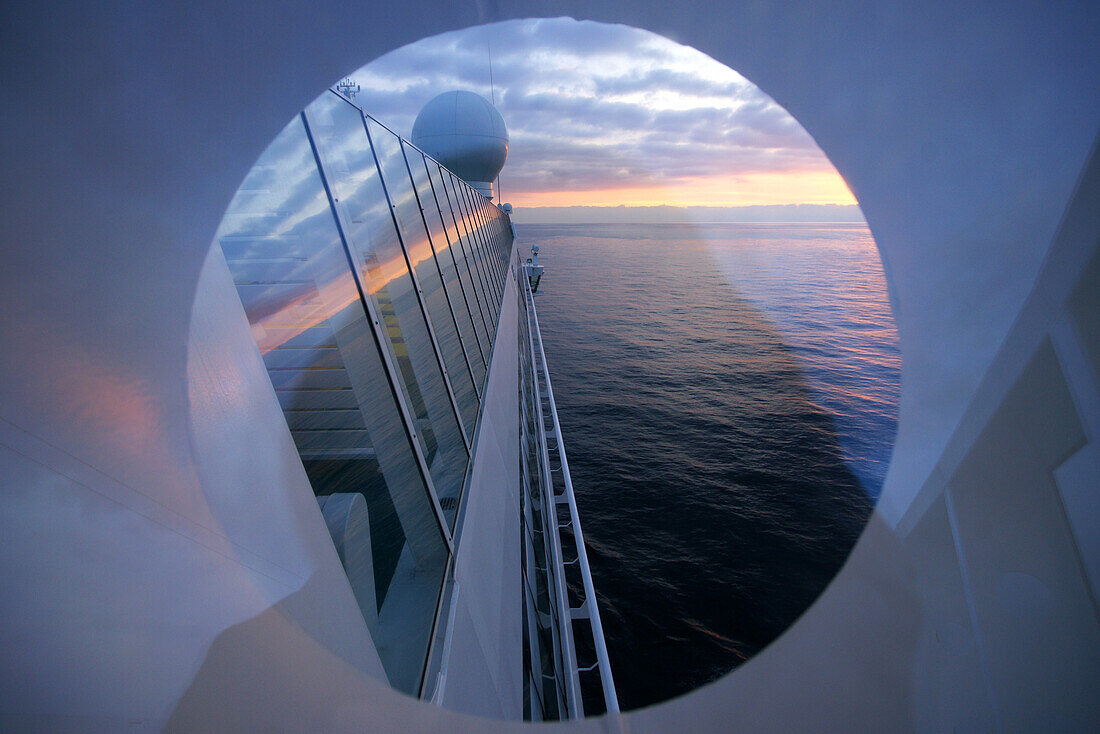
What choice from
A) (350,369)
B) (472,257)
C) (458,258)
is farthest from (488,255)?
(350,369)

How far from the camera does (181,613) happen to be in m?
1.19

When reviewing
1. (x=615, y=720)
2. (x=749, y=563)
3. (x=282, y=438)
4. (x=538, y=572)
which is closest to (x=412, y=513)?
(x=282, y=438)

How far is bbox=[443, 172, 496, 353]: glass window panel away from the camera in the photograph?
7.00 metres

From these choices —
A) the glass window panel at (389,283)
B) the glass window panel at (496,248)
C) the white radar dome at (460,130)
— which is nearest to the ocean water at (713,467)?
the glass window panel at (496,248)

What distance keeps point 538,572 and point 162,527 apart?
4.74 meters

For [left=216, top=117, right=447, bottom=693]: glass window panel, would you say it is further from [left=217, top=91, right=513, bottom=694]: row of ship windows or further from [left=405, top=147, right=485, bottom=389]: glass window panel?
[left=405, top=147, right=485, bottom=389]: glass window panel

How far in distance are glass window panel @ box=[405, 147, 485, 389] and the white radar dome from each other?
16.3 m

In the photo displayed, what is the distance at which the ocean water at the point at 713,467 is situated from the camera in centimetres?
866

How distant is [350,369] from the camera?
8.13 ft

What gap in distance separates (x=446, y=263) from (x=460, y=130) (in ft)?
57.2

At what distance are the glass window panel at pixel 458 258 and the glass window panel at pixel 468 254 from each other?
0.23 ft

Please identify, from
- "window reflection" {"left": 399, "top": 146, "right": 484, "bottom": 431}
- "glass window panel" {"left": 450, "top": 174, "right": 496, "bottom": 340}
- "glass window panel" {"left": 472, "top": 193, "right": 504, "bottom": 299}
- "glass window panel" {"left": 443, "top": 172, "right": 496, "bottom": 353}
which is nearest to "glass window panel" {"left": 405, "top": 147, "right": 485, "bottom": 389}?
"window reflection" {"left": 399, "top": 146, "right": 484, "bottom": 431}

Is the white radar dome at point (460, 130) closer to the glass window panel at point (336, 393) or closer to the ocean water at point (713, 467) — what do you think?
the ocean water at point (713, 467)

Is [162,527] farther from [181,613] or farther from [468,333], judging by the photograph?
[468,333]
